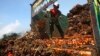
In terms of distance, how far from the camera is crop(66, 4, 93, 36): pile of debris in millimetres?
20078

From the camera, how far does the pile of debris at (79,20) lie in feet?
65.9

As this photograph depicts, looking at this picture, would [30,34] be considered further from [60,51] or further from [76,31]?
[60,51]

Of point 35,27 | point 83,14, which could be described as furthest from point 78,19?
point 35,27

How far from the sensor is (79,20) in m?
21.5

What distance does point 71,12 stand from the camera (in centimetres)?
2445

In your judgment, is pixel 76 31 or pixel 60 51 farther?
pixel 76 31

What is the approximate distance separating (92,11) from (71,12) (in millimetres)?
17630

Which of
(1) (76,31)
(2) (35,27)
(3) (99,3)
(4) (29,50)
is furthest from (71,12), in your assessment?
(3) (99,3)

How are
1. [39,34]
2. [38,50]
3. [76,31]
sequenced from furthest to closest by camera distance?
[76,31] → [39,34] → [38,50]

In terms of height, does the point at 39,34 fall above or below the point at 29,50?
above

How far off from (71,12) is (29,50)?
13.6 metres

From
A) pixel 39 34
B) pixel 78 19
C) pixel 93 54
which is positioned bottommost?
pixel 93 54

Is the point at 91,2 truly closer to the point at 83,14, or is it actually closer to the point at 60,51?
the point at 60,51

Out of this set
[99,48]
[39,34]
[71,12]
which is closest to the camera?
[99,48]
